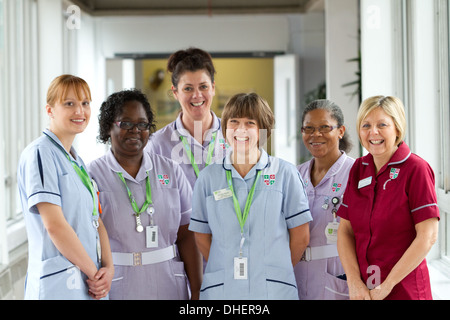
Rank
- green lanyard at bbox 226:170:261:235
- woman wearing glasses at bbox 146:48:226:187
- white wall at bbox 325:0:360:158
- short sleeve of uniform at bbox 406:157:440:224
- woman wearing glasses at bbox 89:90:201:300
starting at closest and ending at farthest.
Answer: short sleeve of uniform at bbox 406:157:440:224 < green lanyard at bbox 226:170:261:235 < woman wearing glasses at bbox 89:90:201:300 < woman wearing glasses at bbox 146:48:226:187 < white wall at bbox 325:0:360:158

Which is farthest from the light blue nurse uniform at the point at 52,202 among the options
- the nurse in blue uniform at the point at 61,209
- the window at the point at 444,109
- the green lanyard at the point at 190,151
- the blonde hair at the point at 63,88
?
the window at the point at 444,109

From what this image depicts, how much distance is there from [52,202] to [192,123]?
0.83 metres

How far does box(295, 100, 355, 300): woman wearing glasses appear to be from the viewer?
187cm

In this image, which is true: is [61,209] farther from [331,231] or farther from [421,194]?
[421,194]

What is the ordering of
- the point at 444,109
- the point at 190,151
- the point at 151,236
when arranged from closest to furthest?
the point at 151,236 < the point at 190,151 < the point at 444,109

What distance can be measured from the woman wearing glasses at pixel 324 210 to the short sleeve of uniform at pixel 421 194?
374 mm

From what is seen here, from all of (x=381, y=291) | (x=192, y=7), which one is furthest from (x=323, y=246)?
(x=192, y=7)

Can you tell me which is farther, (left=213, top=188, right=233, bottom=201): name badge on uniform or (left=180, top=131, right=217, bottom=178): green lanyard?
(left=180, top=131, right=217, bottom=178): green lanyard

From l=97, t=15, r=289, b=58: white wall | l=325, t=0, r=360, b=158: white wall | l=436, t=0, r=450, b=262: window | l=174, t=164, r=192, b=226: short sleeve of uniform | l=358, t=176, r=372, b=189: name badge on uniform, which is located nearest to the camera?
l=358, t=176, r=372, b=189: name badge on uniform

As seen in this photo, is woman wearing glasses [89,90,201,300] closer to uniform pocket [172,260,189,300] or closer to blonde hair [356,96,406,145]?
uniform pocket [172,260,189,300]

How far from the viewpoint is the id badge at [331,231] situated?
1856 millimetres

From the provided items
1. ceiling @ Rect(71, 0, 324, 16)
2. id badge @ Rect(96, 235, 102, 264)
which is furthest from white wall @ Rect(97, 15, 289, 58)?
id badge @ Rect(96, 235, 102, 264)

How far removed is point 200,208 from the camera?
179 centimetres

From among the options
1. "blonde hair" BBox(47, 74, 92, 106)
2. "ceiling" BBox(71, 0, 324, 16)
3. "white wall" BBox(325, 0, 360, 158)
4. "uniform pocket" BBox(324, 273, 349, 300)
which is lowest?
"uniform pocket" BBox(324, 273, 349, 300)
